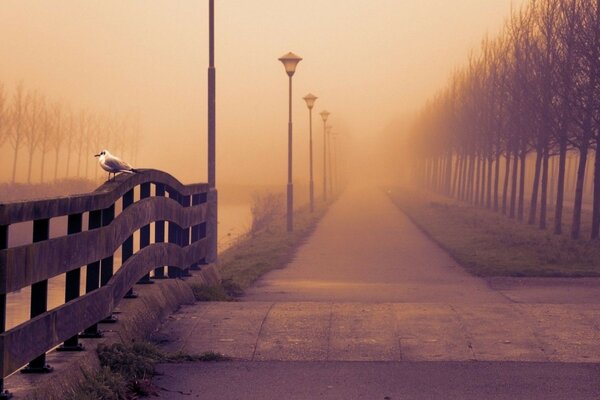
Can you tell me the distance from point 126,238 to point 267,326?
1629 mm

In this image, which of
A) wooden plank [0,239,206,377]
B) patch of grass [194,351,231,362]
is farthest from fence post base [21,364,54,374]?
patch of grass [194,351,231,362]

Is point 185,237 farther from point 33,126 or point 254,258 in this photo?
point 33,126

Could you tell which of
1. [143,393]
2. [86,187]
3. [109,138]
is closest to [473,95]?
[86,187]

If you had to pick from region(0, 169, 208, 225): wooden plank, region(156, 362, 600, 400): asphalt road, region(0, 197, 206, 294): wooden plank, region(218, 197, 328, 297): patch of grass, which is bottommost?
region(218, 197, 328, 297): patch of grass

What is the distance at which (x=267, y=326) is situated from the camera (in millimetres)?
9539

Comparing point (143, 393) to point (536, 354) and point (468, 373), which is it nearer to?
point (468, 373)

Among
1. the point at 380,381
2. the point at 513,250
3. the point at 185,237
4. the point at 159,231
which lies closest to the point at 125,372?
the point at 380,381

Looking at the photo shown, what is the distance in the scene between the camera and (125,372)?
23.9ft

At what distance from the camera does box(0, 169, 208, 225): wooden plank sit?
574 centimetres

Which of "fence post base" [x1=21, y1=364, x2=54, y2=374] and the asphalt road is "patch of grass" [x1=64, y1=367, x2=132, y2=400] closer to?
"fence post base" [x1=21, y1=364, x2=54, y2=374]

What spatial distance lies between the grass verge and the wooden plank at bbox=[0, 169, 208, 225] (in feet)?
3.67

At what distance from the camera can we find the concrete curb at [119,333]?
19.7 ft

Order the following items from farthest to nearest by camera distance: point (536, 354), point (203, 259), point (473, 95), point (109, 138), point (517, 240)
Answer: point (109, 138) < point (473, 95) < point (517, 240) < point (203, 259) < point (536, 354)

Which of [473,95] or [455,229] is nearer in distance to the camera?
[455,229]
